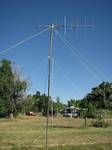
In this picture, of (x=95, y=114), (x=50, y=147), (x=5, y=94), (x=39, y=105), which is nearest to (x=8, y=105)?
(x=5, y=94)

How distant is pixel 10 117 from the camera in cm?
5859

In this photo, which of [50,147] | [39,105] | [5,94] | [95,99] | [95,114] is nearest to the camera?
[50,147]

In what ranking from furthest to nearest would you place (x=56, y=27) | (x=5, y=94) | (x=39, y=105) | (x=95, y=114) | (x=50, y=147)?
1. (x=39, y=105)
2. (x=5, y=94)
3. (x=95, y=114)
4. (x=50, y=147)
5. (x=56, y=27)

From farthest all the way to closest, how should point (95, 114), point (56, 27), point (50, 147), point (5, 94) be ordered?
1. point (5, 94)
2. point (95, 114)
3. point (50, 147)
4. point (56, 27)

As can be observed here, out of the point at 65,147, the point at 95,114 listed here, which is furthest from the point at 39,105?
the point at 65,147

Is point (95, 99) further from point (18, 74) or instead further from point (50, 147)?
point (50, 147)

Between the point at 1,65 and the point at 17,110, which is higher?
the point at 1,65

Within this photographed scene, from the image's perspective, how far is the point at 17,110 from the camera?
58.2 meters

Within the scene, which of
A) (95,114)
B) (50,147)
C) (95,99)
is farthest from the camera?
(95,99)

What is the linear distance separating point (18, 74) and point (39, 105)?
49480 mm

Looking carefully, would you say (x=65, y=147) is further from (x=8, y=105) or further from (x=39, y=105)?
(x=39, y=105)

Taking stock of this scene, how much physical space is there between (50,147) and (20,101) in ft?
135

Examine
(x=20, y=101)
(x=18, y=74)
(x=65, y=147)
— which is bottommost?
(x=65, y=147)

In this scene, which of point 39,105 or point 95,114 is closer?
point 95,114
